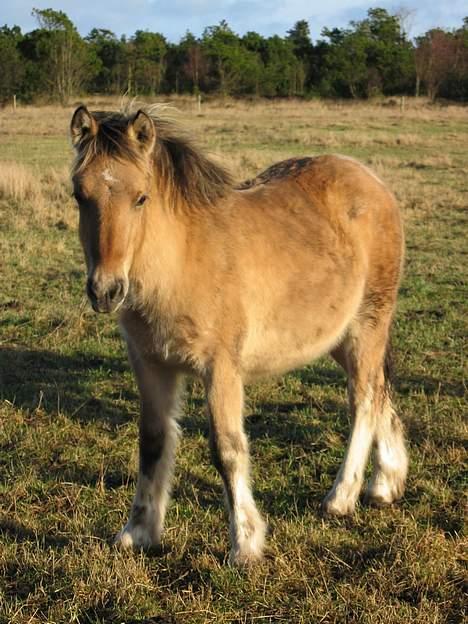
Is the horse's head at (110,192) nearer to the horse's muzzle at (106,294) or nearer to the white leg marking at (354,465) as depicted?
the horse's muzzle at (106,294)

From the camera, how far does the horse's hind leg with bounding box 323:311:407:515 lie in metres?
3.98

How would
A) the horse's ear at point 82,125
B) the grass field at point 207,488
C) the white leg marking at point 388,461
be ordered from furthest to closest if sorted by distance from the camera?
the white leg marking at point 388,461 < the horse's ear at point 82,125 < the grass field at point 207,488

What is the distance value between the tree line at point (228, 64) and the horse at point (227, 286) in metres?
42.1

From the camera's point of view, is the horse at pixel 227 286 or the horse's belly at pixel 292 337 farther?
the horse's belly at pixel 292 337

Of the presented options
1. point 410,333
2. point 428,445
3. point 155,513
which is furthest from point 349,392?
point 410,333

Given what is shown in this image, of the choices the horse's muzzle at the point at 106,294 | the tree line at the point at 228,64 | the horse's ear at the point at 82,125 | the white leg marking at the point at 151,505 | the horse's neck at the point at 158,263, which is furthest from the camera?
the tree line at the point at 228,64

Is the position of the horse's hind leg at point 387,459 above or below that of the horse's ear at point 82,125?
below

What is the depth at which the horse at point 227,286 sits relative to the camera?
122 inches

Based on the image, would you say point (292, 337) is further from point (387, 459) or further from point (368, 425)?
point (387, 459)

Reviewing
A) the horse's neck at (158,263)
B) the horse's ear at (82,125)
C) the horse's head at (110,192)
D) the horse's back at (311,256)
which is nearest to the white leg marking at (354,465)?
the horse's back at (311,256)

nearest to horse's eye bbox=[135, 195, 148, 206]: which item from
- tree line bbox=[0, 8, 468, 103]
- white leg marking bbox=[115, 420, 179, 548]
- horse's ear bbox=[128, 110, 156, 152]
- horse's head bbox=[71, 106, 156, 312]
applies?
horse's head bbox=[71, 106, 156, 312]

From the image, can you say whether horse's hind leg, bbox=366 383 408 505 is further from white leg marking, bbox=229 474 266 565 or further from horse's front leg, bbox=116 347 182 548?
horse's front leg, bbox=116 347 182 548

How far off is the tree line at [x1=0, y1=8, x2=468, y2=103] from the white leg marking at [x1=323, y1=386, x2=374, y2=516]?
42.4m

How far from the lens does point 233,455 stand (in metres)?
3.40
